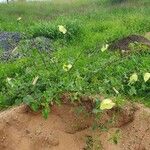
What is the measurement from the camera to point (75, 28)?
40.3ft

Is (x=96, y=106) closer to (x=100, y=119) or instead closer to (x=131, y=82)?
(x=100, y=119)

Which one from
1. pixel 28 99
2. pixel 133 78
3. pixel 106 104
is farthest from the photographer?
pixel 133 78

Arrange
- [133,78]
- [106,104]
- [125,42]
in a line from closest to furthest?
[106,104] → [133,78] → [125,42]

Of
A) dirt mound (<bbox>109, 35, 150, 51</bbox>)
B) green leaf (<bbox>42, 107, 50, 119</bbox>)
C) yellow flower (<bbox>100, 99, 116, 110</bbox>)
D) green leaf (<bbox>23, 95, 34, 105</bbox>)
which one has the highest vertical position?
yellow flower (<bbox>100, 99, 116, 110</bbox>)

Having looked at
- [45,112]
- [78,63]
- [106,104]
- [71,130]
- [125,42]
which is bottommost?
[125,42]

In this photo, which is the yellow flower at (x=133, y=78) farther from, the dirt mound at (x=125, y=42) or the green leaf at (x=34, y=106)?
the dirt mound at (x=125, y=42)

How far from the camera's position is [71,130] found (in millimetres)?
6527

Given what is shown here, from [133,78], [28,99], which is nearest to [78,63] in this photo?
[133,78]

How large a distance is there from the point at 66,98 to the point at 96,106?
42 centimetres

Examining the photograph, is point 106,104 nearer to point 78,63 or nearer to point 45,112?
point 45,112

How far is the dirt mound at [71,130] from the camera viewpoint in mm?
6367

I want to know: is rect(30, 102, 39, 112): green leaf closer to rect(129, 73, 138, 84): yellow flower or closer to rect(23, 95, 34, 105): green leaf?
rect(23, 95, 34, 105): green leaf

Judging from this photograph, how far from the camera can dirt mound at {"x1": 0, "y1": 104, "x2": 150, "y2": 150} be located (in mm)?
6367

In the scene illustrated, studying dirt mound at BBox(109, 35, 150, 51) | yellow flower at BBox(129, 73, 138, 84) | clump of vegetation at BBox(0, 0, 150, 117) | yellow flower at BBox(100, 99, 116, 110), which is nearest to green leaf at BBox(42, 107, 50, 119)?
clump of vegetation at BBox(0, 0, 150, 117)
